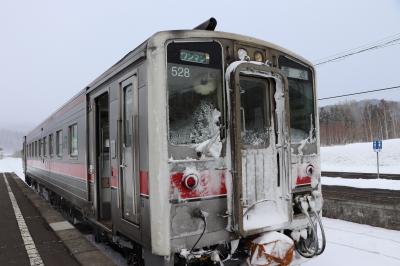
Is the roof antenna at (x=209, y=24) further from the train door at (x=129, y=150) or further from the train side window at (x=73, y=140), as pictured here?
the train side window at (x=73, y=140)

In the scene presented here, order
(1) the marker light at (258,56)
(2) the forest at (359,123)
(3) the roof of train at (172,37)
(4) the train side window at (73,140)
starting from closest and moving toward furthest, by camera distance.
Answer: (3) the roof of train at (172,37), (1) the marker light at (258,56), (4) the train side window at (73,140), (2) the forest at (359,123)

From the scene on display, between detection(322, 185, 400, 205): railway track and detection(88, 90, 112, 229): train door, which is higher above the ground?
detection(88, 90, 112, 229): train door

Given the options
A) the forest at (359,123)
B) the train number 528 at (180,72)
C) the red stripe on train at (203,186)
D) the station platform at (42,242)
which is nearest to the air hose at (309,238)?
the red stripe on train at (203,186)

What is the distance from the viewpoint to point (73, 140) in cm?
821

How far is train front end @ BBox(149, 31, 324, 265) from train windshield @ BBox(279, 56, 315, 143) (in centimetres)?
34

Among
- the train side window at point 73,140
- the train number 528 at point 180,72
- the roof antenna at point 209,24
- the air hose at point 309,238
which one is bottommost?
the air hose at point 309,238

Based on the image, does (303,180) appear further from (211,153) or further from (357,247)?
(357,247)

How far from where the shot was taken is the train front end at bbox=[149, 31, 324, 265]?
13.0 ft

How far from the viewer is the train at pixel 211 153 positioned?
12.9 ft

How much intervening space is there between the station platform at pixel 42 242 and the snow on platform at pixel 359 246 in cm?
334

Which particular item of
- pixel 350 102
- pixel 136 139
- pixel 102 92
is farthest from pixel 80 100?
pixel 350 102

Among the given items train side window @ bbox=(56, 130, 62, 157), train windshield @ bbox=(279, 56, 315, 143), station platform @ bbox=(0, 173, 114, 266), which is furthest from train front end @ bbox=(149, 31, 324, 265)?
train side window @ bbox=(56, 130, 62, 157)

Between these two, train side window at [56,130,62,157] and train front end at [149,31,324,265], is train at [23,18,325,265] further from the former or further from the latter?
train side window at [56,130,62,157]

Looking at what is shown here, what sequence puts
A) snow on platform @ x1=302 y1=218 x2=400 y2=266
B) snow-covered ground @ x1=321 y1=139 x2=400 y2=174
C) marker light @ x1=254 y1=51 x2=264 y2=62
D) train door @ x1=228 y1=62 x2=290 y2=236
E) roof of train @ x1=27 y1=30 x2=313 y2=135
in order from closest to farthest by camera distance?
roof of train @ x1=27 y1=30 x2=313 y2=135, train door @ x1=228 y1=62 x2=290 y2=236, marker light @ x1=254 y1=51 x2=264 y2=62, snow on platform @ x1=302 y1=218 x2=400 y2=266, snow-covered ground @ x1=321 y1=139 x2=400 y2=174
